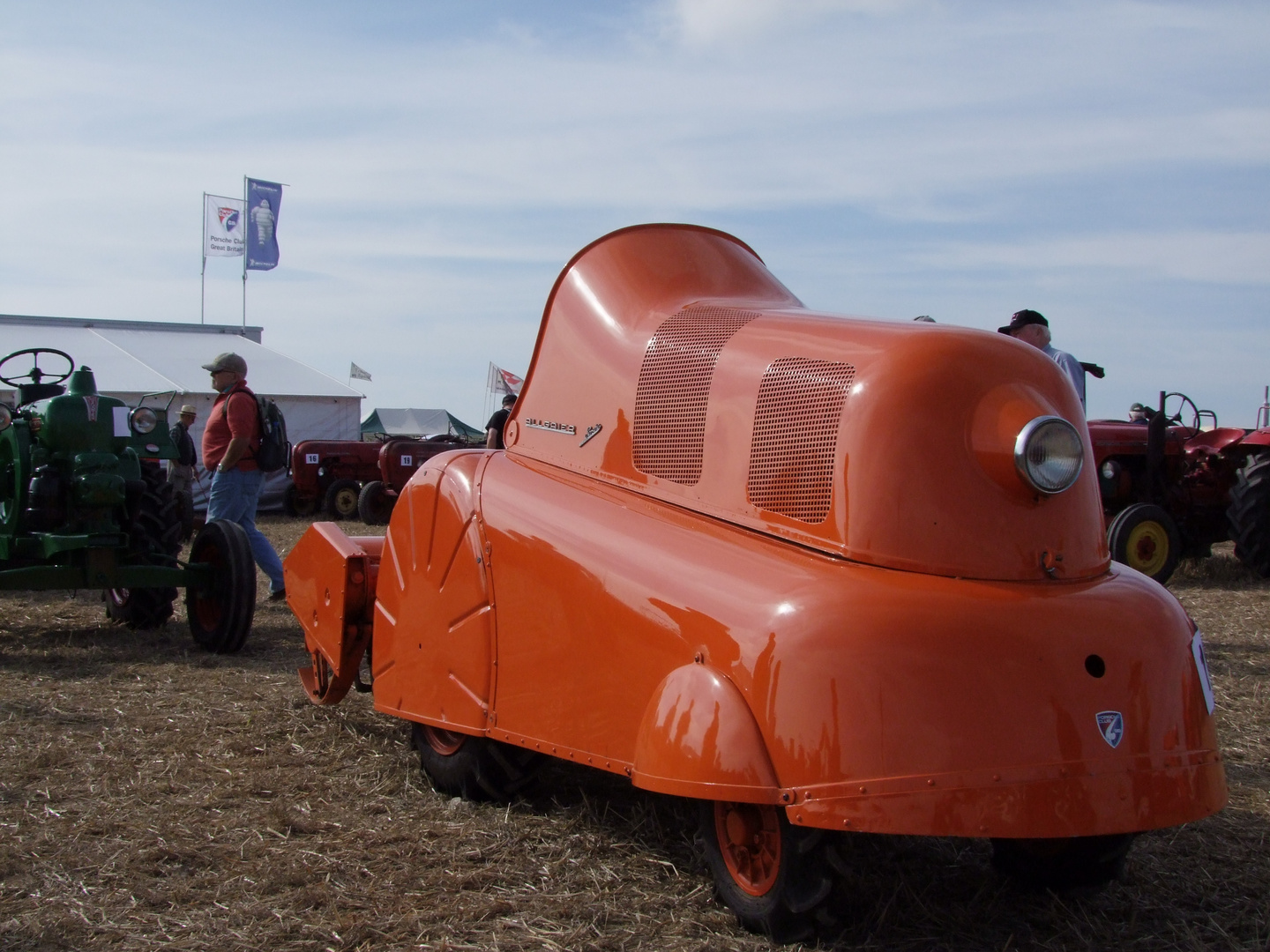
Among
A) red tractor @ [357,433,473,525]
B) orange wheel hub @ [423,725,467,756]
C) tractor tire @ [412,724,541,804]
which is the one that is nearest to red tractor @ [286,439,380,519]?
red tractor @ [357,433,473,525]

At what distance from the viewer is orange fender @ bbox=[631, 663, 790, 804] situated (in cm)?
250

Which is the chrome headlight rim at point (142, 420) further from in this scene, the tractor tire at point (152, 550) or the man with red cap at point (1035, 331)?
the man with red cap at point (1035, 331)

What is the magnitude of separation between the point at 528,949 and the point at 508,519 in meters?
1.24

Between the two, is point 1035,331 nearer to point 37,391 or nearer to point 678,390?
point 678,390

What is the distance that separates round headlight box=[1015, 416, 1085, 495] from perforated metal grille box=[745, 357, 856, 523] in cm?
42

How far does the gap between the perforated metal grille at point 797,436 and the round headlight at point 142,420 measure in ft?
18.2

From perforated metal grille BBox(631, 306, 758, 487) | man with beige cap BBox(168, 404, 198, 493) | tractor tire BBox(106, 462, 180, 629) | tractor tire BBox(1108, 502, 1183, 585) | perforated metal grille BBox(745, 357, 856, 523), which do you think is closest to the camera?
perforated metal grille BBox(745, 357, 856, 523)

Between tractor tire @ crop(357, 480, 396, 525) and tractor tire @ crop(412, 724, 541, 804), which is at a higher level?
tractor tire @ crop(412, 724, 541, 804)

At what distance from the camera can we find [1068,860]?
2922 mm

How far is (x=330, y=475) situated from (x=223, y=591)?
12.1 meters

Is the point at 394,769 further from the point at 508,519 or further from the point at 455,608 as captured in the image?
the point at 508,519

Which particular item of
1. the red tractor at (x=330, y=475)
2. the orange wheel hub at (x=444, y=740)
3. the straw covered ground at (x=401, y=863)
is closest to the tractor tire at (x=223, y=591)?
the straw covered ground at (x=401, y=863)

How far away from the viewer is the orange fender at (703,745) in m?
2.50

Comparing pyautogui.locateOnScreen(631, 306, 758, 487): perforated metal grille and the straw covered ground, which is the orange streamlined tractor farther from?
the straw covered ground
